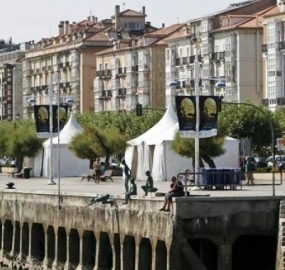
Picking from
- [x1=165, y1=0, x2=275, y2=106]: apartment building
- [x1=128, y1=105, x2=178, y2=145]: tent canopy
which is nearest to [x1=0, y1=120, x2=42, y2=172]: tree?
[x1=128, y1=105, x2=178, y2=145]: tent canopy

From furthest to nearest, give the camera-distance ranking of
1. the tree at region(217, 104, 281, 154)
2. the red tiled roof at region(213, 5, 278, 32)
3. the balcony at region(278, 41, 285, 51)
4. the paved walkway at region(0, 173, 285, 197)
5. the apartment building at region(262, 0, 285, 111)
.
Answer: the red tiled roof at region(213, 5, 278, 32) → the balcony at region(278, 41, 285, 51) → the apartment building at region(262, 0, 285, 111) → the tree at region(217, 104, 281, 154) → the paved walkway at region(0, 173, 285, 197)

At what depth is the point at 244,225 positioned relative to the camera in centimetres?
5131

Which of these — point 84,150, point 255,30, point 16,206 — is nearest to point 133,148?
point 84,150

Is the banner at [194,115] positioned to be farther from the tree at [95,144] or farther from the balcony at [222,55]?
the balcony at [222,55]

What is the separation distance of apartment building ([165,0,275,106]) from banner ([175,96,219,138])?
83396mm

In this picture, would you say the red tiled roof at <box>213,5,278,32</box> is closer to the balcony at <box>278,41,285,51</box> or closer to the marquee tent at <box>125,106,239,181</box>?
the balcony at <box>278,41,285,51</box>

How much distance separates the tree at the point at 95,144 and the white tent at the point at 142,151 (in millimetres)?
6848

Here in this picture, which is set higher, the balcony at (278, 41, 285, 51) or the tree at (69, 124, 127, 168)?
the balcony at (278, 41, 285, 51)

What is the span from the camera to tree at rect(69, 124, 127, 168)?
10099 cm

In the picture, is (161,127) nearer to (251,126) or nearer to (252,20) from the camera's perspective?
(251,126)

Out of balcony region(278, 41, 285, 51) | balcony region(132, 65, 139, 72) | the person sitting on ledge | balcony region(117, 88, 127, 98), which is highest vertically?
balcony region(278, 41, 285, 51)

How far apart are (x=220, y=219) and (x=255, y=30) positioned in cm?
11181

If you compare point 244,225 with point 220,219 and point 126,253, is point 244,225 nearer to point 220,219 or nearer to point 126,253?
point 220,219

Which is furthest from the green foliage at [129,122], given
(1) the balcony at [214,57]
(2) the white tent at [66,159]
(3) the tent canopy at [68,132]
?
(2) the white tent at [66,159]
